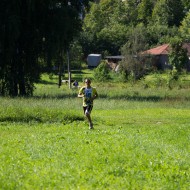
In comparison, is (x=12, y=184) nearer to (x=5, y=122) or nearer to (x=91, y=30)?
(x=5, y=122)

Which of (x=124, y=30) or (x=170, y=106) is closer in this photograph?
(x=170, y=106)

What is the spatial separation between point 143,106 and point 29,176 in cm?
2041

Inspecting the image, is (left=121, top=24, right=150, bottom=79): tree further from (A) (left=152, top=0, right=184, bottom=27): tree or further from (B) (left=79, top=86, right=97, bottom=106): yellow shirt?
(B) (left=79, top=86, right=97, bottom=106): yellow shirt

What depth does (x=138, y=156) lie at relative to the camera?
12.6 metres

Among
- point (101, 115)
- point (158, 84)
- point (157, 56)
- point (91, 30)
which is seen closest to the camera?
point (101, 115)

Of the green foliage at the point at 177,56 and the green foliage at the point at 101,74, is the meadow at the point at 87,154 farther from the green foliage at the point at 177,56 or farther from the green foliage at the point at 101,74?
the green foliage at the point at 177,56

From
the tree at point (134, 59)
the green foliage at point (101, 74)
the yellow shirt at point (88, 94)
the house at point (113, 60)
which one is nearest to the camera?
the yellow shirt at point (88, 94)

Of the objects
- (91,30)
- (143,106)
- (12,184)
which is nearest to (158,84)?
(143,106)

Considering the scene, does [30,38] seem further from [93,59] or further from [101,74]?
[93,59]

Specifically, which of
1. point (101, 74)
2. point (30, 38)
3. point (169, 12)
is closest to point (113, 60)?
point (101, 74)

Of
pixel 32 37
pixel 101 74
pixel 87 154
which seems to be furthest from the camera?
pixel 101 74

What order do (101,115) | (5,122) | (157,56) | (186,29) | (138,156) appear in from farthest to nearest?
(186,29) < (157,56) < (101,115) < (5,122) < (138,156)

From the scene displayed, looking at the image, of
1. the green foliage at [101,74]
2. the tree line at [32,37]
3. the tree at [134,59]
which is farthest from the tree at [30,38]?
the green foliage at [101,74]

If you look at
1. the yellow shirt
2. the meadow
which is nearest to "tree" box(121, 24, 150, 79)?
the meadow
